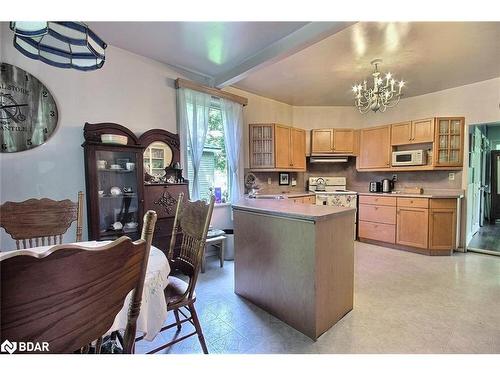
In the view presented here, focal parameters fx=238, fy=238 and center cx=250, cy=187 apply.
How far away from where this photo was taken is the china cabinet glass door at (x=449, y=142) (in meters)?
3.93

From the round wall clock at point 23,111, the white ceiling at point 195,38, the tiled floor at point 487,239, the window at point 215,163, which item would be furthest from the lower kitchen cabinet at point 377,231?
the round wall clock at point 23,111

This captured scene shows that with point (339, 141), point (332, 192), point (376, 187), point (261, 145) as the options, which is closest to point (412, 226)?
point (376, 187)

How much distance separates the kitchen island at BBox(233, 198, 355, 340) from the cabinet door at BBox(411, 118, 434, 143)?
302cm

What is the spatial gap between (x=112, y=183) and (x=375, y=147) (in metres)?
4.53

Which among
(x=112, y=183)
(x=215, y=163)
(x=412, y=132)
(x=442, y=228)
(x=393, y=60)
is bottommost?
(x=442, y=228)

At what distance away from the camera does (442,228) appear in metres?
3.73

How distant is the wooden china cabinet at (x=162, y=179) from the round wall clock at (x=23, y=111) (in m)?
0.87

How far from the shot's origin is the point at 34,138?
2.20 meters

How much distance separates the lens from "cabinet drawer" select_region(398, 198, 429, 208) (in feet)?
12.4

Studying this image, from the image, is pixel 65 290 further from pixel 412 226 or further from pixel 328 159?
pixel 328 159

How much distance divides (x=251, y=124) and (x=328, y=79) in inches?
55.9
